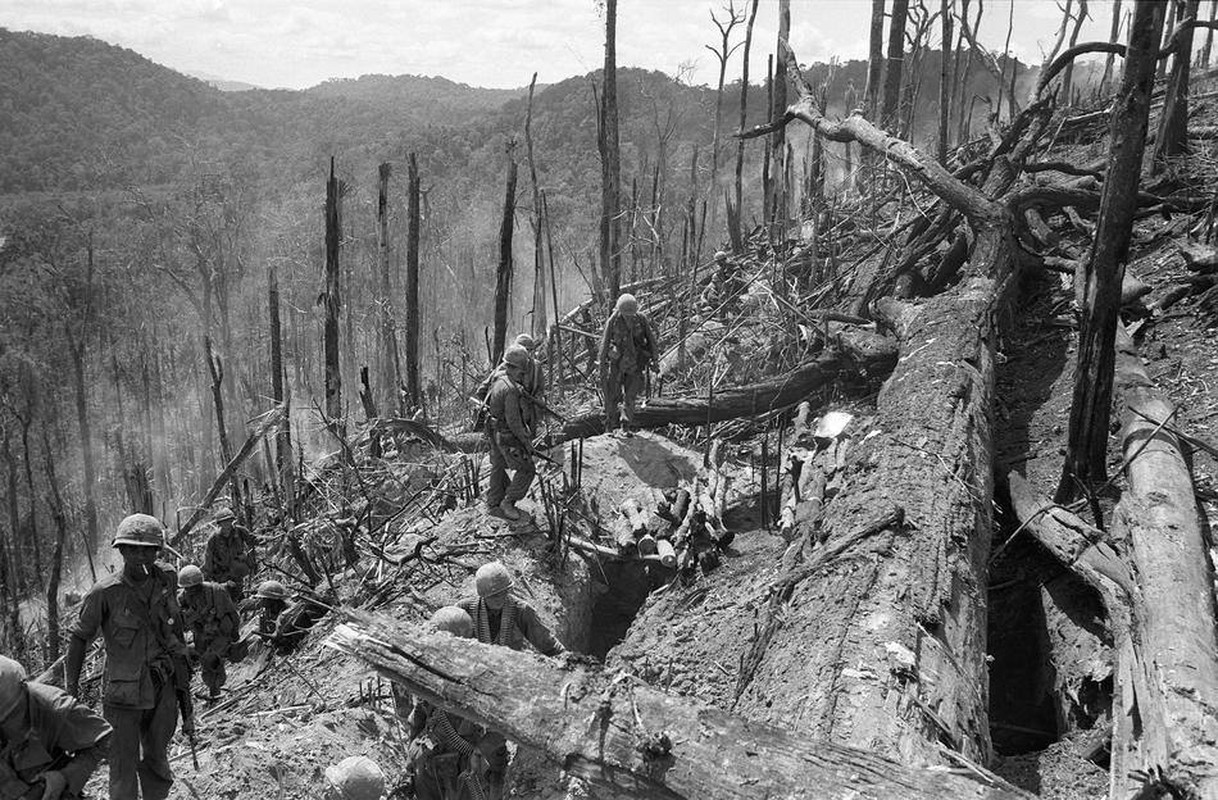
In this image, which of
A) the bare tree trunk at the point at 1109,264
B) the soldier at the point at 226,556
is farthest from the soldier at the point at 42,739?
the bare tree trunk at the point at 1109,264

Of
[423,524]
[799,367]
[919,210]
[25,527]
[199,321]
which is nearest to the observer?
[423,524]

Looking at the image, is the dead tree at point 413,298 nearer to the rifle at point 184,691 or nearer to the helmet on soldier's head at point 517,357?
the helmet on soldier's head at point 517,357

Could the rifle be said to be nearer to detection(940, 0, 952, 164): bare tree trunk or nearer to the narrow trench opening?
the narrow trench opening

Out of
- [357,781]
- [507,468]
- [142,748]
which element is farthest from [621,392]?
[357,781]

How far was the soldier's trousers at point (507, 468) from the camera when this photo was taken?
7.73m

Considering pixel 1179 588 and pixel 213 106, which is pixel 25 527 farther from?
pixel 213 106

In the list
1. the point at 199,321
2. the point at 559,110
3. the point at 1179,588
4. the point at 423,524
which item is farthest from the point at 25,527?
the point at 559,110

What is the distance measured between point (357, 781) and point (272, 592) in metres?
4.12

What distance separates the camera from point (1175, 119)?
9.81m

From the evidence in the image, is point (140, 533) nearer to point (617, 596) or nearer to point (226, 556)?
point (226, 556)

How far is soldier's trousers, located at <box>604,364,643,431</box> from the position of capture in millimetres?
9391

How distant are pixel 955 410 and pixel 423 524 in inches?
191

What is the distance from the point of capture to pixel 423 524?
848 centimetres

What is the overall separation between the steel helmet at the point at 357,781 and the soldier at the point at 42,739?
3.02 feet
